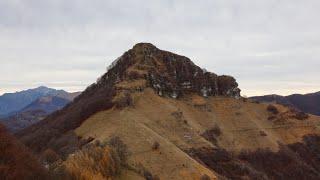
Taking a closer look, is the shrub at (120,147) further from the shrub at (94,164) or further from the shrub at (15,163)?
the shrub at (15,163)


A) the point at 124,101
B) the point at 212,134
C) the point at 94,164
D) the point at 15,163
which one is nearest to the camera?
the point at 15,163

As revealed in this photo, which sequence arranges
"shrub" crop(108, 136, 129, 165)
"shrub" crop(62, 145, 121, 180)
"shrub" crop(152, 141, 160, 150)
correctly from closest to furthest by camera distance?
"shrub" crop(62, 145, 121, 180) < "shrub" crop(108, 136, 129, 165) < "shrub" crop(152, 141, 160, 150)

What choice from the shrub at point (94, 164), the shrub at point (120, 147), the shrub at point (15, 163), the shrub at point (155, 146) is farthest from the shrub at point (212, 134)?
the shrub at point (15, 163)

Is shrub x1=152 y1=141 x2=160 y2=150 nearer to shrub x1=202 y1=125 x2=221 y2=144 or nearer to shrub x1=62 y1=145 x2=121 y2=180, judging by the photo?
shrub x1=62 y1=145 x2=121 y2=180

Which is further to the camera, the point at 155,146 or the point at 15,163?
the point at 155,146

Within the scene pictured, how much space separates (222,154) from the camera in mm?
159500

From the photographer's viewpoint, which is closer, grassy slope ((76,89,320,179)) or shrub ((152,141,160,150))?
grassy slope ((76,89,320,179))

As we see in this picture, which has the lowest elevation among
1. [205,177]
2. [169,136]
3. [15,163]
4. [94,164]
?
[205,177]

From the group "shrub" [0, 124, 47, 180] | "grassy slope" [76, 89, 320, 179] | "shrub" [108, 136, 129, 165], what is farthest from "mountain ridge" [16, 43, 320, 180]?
"shrub" [0, 124, 47, 180]

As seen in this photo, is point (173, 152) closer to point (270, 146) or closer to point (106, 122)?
point (106, 122)

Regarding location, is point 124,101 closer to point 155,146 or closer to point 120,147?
point 155,146

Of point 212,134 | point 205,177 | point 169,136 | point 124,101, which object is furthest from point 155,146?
point 212,134

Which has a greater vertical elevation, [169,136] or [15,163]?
[169,136]

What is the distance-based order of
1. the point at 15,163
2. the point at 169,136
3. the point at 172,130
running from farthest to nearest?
the point at 172,130 → the point at 169,136 → the point at 15,163
